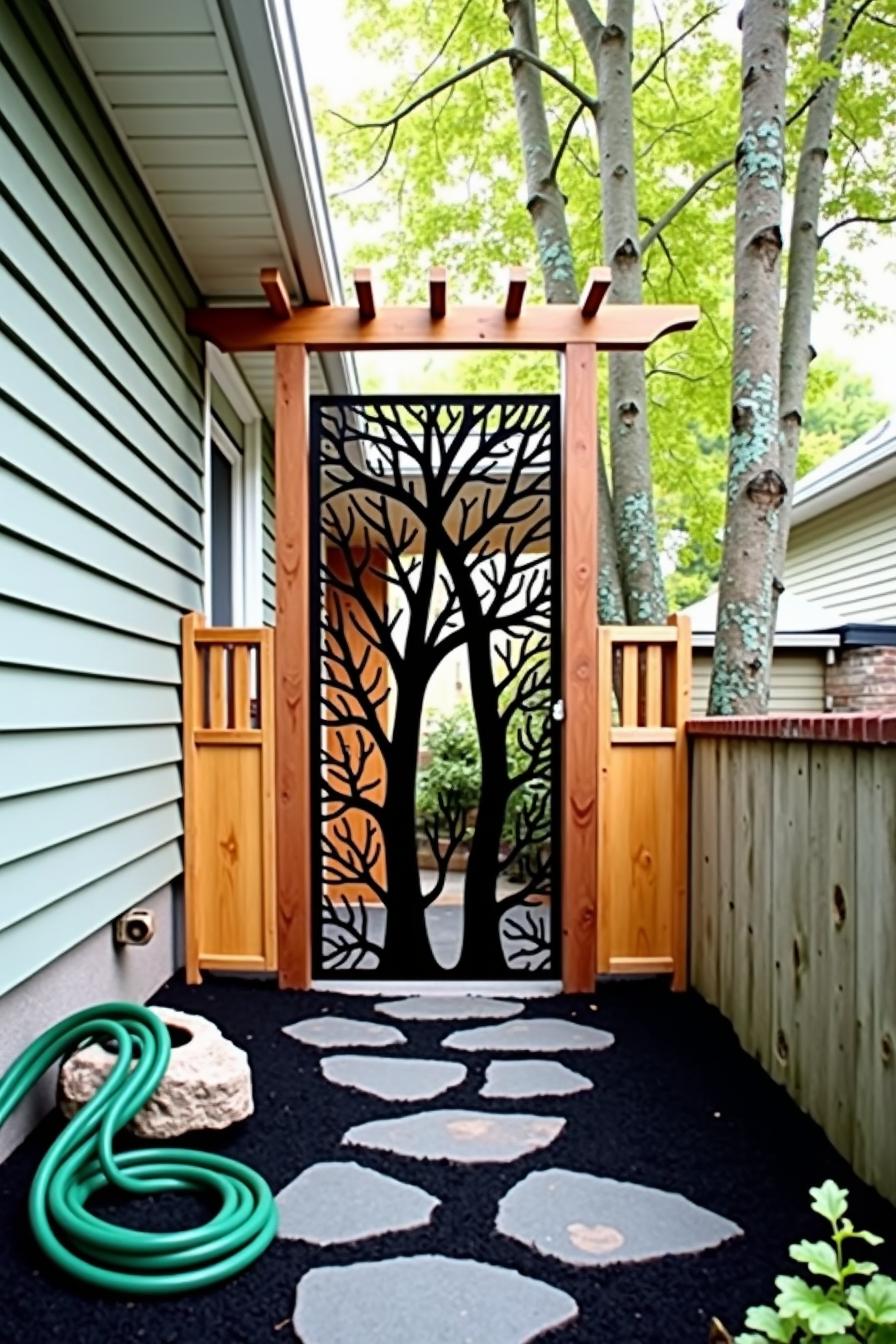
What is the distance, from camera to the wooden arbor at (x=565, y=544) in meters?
3.41

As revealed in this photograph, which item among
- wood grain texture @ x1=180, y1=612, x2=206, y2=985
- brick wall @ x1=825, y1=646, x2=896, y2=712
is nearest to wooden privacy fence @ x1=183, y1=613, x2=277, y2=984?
wood grain texture @ x1=180, y1=612, x2=206, y2=985

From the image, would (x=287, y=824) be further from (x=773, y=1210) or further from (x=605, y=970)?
(x=773, y=1210)

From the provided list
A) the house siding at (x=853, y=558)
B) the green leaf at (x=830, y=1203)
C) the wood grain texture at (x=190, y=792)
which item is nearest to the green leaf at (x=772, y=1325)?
the green leaf at (x=830, y=1203)

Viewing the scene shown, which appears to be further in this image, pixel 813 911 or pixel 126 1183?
pixel 813 911

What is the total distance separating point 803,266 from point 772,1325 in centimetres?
477

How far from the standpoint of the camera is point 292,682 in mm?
3420

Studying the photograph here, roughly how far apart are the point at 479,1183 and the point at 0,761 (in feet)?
4.43

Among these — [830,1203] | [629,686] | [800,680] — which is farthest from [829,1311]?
[800,680]

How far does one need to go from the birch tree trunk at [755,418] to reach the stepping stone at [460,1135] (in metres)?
2.00

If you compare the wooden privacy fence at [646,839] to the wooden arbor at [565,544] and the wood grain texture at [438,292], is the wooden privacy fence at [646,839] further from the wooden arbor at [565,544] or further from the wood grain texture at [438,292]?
the wood grain texture at [438,292]

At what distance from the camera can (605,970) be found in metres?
3.47

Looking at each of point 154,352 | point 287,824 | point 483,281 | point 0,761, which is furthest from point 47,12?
point 483,281

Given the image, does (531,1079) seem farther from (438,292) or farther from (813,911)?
(438,292)

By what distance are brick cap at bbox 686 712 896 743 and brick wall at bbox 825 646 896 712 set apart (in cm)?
494
